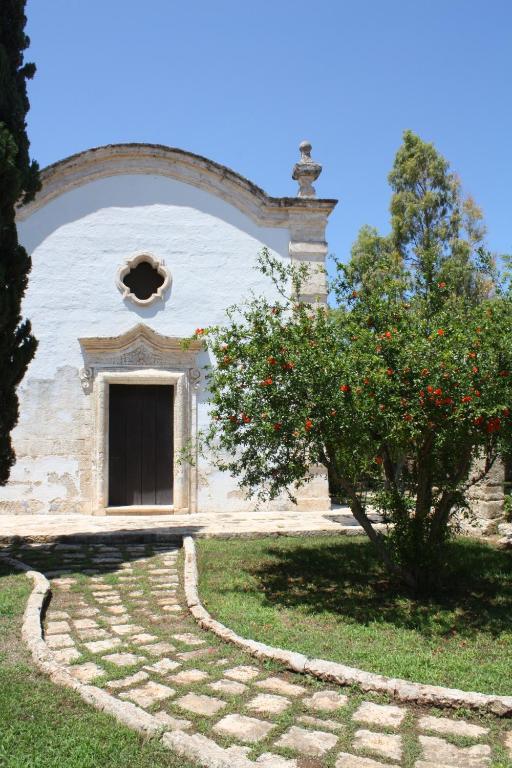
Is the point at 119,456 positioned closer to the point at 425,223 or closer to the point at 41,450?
the point at 41,450

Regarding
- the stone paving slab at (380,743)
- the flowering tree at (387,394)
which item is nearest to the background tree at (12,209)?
the flowering tree at (387,394)

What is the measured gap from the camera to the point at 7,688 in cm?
370

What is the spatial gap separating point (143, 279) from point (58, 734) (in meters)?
8.86

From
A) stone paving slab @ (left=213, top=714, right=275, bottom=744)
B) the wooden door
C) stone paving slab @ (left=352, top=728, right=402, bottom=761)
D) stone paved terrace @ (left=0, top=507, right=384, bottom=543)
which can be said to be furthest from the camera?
the wooden door

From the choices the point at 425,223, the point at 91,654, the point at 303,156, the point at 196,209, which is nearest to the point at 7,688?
the point at 91,654

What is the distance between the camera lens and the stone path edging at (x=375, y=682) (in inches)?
137

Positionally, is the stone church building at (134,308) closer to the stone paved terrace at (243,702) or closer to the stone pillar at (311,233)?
the stone pillar at (311,233)

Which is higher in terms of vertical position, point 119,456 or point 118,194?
point 118,194

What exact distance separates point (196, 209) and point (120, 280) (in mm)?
1879

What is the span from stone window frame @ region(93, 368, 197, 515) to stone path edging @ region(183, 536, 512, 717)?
5923 mm

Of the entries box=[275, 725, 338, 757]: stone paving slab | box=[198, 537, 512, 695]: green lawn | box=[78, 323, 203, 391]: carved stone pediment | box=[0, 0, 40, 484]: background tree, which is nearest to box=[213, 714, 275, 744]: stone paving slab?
box=[275, 725, 338, 757]: stone paving slab

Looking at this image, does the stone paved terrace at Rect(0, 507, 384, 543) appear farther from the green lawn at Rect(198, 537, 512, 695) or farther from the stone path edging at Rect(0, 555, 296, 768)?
the stone path edging at Rect(0, 555, 296, 768)

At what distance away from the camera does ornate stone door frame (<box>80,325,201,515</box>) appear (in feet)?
34.6

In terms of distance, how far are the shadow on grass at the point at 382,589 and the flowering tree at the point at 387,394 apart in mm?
357
